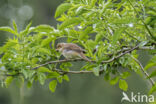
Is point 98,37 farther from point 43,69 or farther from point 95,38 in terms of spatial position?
point 43,69

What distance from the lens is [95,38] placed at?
1.76 m

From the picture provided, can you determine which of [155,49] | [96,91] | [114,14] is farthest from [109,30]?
[96,91]

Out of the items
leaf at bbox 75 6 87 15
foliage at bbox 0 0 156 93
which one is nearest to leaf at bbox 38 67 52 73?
foliage at bbox 0 0 156 93

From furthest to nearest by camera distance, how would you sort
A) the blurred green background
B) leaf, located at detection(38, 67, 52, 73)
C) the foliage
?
the blurred green background
leaf, located at detection(38, 67, 52, 73)
the foliage

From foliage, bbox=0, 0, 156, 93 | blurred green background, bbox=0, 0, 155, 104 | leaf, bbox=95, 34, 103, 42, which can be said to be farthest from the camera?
blurred green background, bbox=0, 0, 155, 104

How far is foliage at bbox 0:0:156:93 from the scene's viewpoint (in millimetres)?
1476

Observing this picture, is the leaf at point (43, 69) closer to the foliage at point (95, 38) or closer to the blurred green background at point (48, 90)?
the foliage at point (95, 38)

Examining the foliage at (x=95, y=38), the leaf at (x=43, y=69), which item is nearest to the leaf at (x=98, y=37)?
the foliage at (x=95, y=38)

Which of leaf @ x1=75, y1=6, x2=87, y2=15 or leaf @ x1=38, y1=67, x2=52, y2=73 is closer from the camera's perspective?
leaf @ x1=75, y1=6, x2=87, y2=15

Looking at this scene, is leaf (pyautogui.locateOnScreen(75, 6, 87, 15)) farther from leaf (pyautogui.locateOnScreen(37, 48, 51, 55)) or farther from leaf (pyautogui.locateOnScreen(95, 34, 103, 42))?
leaf (pyautogui.locateOnScreen(37, 48, 51, 55))

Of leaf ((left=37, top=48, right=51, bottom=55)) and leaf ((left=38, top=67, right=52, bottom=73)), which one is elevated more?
leaf ((left=37, top=48, right=51, bottom=55))

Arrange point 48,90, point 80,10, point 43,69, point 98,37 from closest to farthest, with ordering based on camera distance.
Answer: point 80,10
point 98,37
point 43,69
point 48,90

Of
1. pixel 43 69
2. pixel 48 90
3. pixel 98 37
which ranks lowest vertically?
pixel 48 90

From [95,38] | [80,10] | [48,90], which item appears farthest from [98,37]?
[48,90]
